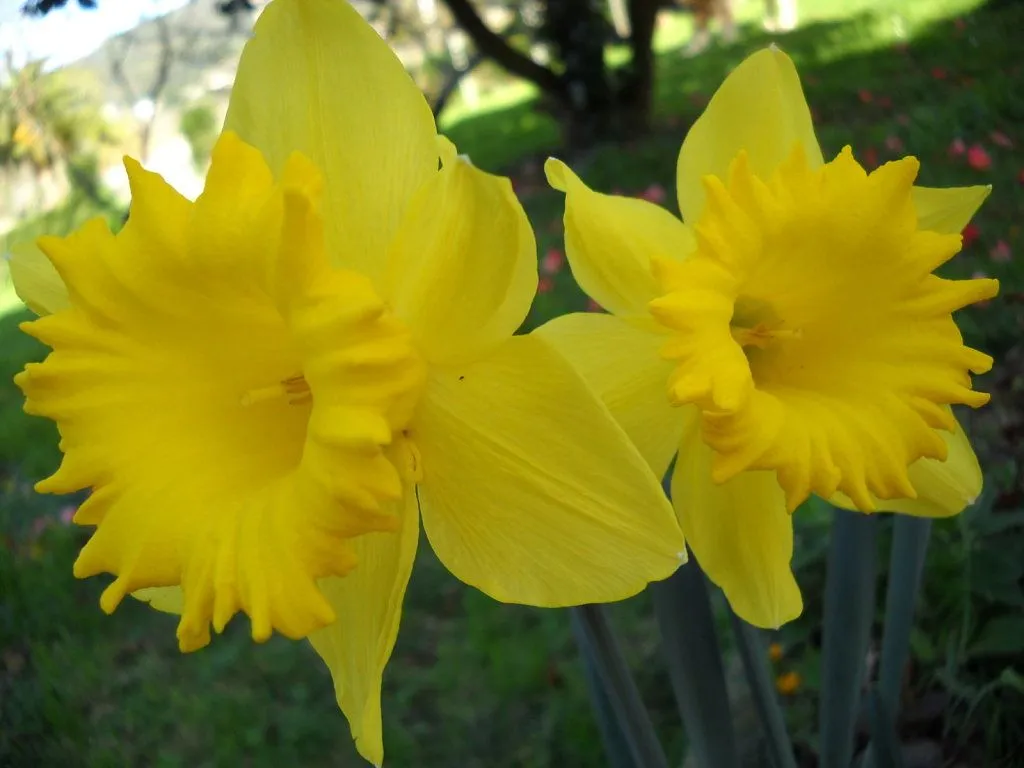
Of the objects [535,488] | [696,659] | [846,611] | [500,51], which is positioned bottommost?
[500,51]

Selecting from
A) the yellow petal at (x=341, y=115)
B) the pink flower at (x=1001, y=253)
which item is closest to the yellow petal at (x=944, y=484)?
the yellow petal at (x=341, y=115)

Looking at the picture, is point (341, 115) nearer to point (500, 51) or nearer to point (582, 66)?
point (500, 51)

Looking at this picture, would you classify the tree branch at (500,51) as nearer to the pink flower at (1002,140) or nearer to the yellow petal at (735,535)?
the pink flower at (1002,140)

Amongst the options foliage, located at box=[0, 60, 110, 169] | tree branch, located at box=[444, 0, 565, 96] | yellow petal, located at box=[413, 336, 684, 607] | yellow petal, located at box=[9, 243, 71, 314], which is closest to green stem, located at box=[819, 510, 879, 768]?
yellow petal, located at box=[413, 336, 684, 607]

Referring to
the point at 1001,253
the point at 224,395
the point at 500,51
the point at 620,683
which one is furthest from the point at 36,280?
the point at 500,51

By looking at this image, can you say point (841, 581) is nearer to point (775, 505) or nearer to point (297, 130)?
point (775, 505)

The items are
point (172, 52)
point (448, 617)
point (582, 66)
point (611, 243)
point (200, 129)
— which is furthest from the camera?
point (200, 129)

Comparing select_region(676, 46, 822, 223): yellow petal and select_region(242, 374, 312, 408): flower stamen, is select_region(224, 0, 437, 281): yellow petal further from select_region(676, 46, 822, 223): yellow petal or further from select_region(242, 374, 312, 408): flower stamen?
select_region(676, 46, 822, 223): yellow petal
